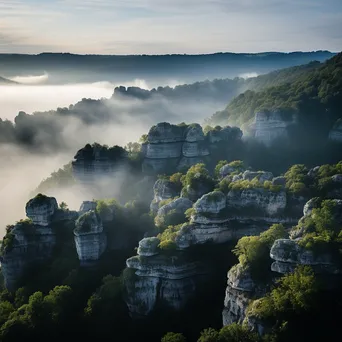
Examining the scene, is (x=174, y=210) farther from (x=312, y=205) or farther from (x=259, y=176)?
(x=312, y=205)

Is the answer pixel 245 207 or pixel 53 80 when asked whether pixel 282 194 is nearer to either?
pixel 245 207

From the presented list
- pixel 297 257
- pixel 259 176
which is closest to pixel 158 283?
pixel 297 257

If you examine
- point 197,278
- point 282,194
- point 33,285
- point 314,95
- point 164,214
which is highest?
point 314,95

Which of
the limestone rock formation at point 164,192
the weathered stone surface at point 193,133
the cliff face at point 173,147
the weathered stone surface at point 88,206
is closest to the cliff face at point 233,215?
the limestone rock formation at point 164,192

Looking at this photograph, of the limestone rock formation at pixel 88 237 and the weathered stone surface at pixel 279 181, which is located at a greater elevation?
the weathered stone surface at pixel 279 181

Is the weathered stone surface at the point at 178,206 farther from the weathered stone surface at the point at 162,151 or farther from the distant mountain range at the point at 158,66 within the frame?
the distant mountain range at the point at 158,66

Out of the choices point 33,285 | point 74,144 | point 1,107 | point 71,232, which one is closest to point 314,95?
point 71,232
